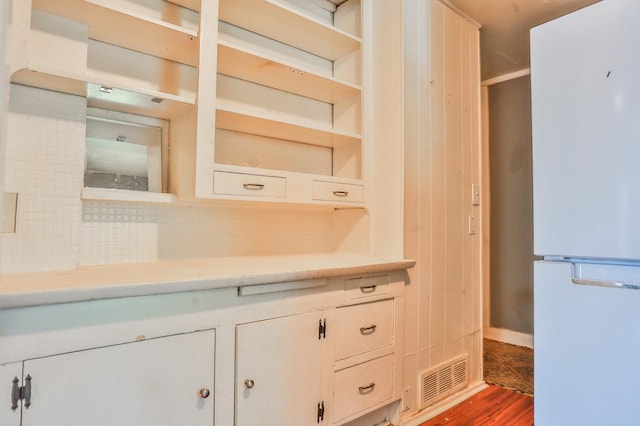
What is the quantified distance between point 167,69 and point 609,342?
206 centimetres

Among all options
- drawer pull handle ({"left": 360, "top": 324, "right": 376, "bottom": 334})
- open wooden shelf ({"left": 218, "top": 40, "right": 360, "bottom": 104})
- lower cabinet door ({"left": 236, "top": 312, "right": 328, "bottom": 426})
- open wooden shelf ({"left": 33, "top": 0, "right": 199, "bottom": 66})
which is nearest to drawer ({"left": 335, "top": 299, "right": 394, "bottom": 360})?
drawer pull handle ({"left": 360, "top": 324, "right": 376, "bottom": 334})

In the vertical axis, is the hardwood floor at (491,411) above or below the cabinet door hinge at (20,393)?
below

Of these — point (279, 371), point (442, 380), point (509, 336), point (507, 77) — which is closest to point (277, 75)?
point (279, 371)

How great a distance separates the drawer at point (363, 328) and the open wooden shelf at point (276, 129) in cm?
92

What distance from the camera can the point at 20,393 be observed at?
94 cm

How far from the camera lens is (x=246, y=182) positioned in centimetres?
160

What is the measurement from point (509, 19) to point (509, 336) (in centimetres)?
257

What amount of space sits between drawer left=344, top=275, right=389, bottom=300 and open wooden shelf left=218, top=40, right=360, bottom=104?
1065 millimetres

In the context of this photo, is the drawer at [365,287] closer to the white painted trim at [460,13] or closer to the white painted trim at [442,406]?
the white painted trim at [442,406]

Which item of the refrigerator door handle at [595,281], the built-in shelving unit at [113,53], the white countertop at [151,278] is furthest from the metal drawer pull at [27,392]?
the refrigerator door handle at [595,281]

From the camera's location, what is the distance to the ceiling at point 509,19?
7.42 feet

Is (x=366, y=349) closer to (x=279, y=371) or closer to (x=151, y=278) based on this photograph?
(x=279, y=371)

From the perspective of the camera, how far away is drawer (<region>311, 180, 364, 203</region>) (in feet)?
6.02

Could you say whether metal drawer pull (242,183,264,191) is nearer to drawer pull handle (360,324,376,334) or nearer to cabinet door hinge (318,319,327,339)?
cabinet door hinge (318,319,327,339)
